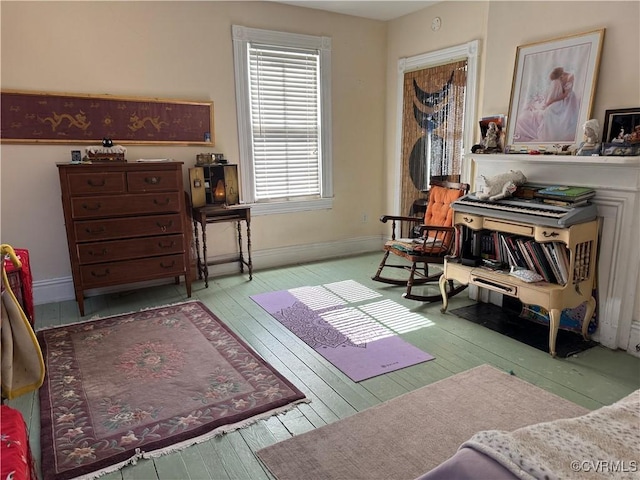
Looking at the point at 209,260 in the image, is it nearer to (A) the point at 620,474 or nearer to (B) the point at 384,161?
(B) the point at 384,161

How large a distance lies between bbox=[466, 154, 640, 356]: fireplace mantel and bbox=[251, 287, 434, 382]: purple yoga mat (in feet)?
3.92

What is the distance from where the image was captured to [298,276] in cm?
453

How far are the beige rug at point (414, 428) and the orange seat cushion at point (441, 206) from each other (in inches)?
66.3

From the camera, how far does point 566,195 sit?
276 cm

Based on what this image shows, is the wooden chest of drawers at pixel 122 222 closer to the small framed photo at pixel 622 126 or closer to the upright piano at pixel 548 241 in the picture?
the upright piano at pixel 548 241

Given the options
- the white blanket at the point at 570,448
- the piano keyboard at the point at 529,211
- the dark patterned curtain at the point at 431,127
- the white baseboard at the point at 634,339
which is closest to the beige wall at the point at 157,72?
the dark patterned curtain at the point at 431,127

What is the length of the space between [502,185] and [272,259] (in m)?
2.58

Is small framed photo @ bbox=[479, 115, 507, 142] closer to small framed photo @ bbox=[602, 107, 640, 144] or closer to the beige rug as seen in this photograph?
small framed photo @ bbox=[602, 107, 640, 144]

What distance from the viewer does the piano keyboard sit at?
265 cm

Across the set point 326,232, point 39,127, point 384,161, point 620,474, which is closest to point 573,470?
point 620,474

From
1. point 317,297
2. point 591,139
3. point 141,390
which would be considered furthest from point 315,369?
point 591,139

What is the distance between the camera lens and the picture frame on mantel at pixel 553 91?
9.31ft

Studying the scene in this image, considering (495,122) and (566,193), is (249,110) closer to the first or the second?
(495,122)

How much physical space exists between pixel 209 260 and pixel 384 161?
2371 millimetres
